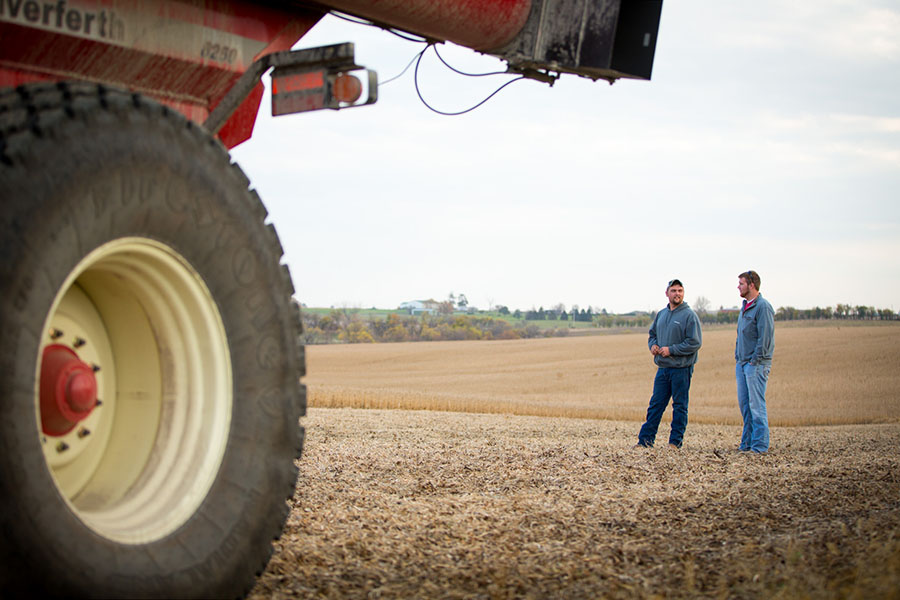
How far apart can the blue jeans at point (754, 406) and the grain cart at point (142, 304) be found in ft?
23.6

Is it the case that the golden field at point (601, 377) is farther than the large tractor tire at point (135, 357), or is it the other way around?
the golden field at point (601, 377)

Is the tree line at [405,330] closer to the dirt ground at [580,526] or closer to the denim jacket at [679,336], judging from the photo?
the denim jacket at [679,336]

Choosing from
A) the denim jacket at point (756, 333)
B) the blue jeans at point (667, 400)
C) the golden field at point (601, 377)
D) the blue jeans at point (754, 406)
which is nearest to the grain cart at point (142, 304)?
the blue jeans at point (667, 400)

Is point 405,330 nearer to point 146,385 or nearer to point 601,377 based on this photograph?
point 601,377

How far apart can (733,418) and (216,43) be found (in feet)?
52.4

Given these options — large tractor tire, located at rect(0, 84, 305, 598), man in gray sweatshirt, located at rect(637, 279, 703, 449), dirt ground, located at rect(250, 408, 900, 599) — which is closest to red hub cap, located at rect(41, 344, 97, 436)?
large tractor tire, located at rect(0, 84, 305, 598)

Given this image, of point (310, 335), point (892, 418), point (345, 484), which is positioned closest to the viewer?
point (345, 484)

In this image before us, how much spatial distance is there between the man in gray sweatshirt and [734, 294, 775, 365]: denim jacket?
1.79 feet

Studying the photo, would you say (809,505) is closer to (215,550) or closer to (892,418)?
(215,550)

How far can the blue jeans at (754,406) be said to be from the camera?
9102mm

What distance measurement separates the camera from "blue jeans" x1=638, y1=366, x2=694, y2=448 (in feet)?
29.8

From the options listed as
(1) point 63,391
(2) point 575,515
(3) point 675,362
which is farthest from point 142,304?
(3) point 675,362

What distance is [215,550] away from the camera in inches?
102

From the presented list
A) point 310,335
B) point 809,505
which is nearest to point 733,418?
point 809,505
